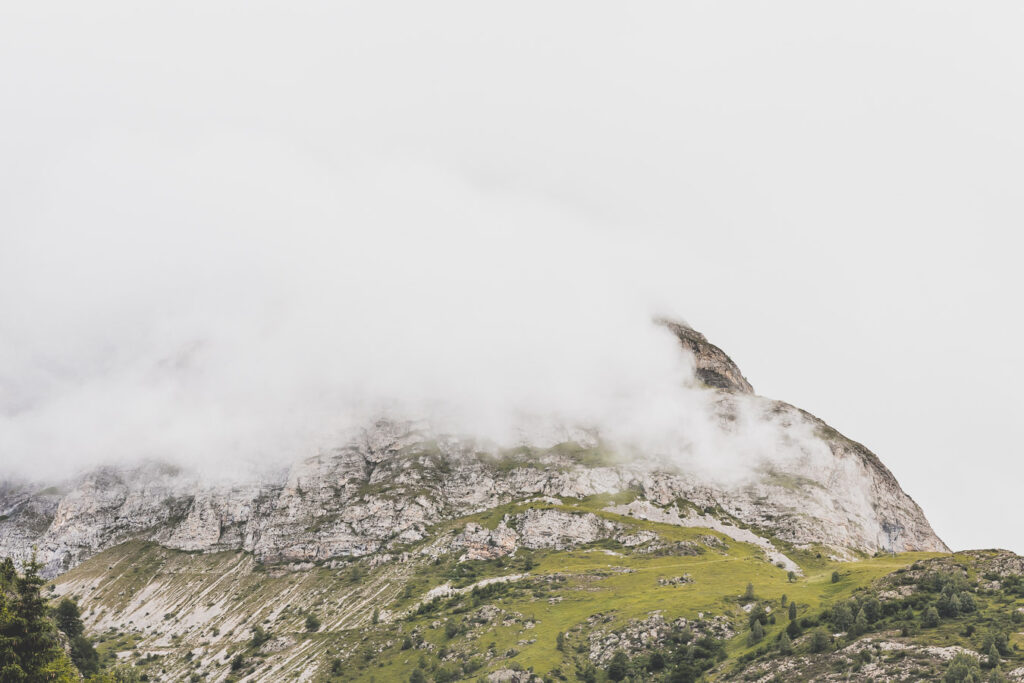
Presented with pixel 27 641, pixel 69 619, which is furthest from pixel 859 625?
pixel 69 619

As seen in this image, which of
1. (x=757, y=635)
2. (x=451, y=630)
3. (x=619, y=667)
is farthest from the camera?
(x=451, y=630)

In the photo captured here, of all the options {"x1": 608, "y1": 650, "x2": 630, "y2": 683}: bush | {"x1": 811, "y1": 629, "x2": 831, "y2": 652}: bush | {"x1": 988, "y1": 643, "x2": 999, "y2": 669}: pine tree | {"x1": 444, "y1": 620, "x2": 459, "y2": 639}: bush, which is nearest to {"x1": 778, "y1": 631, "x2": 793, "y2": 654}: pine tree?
{"x1": 811, "y1": 629, "x2": 831, "y2": 652}: bush

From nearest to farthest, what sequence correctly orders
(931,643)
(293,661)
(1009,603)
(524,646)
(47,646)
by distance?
(47,646) < (931,643) < (1009,603) < (524,646) < (293,661)

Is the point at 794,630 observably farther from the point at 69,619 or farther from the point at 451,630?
the point at 69,619

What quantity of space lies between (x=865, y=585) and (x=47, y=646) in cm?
15253

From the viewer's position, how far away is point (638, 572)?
187500 mm

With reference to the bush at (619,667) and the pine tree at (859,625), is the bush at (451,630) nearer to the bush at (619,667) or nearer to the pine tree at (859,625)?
the bush at (619,667)

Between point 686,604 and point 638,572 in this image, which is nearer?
point 686,604

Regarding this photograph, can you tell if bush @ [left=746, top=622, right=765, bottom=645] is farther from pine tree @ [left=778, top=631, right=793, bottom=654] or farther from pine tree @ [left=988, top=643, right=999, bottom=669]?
pine tree @ [left=988, top=643, right=999, bottom=669]

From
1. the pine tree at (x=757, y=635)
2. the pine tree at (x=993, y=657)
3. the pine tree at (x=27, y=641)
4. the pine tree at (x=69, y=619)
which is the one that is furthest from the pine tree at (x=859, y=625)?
the pine tree at (x=69, y=619)

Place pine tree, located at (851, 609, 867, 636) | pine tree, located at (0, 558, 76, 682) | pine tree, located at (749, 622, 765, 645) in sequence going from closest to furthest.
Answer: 1. pine tree, located at (0, 558, 76, 682)
2. pine tree, located at (851, 609, 867, 636)
3. pine tree, located at (749, 622, 765, 645)

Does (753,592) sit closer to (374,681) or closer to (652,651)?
(652,651)

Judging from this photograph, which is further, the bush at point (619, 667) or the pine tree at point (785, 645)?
the bush at point (619, 667)

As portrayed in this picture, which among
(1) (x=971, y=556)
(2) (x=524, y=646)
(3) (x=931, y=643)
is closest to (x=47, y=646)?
(3) (x=931, y=643)
